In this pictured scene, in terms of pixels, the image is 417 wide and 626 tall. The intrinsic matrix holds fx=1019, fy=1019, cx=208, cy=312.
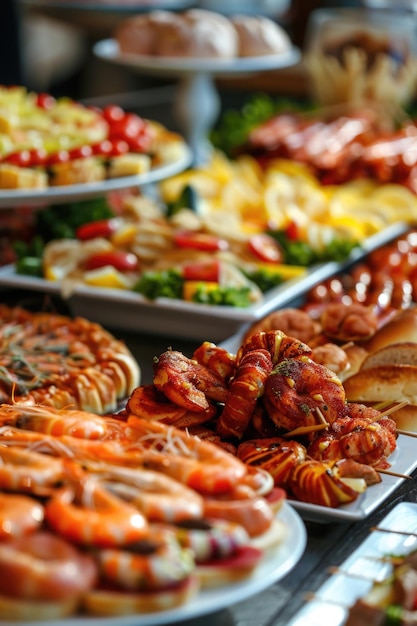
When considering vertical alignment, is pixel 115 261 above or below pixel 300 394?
below

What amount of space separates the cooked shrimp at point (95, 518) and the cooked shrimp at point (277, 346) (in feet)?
1.77

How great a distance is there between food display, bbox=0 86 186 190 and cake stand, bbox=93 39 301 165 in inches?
10.0

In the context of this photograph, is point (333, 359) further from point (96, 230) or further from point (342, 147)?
point (342, 147)

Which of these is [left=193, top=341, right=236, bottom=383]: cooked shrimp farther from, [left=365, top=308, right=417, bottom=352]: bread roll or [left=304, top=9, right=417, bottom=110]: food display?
[left=304, top=9, right=417, bottom=110]: food display

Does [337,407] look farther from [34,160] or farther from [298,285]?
[34,160]

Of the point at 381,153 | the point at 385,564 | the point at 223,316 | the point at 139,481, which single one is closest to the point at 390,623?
the point at 385,564

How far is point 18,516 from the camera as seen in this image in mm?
1212

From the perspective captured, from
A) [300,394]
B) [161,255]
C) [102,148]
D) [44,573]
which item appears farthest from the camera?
[102,148]

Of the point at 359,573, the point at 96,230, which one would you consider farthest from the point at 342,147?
the point at 359,573

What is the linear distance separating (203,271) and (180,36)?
55.9 inches

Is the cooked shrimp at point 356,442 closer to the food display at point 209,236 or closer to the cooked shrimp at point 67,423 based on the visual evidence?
the cooked shrimp at point 67,423

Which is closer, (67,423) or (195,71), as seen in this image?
(67,423)

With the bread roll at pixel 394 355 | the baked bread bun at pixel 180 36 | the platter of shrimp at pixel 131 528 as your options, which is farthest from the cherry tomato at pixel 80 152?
the platter of shrimp at pixel 131 528

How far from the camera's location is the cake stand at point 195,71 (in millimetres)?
3734
